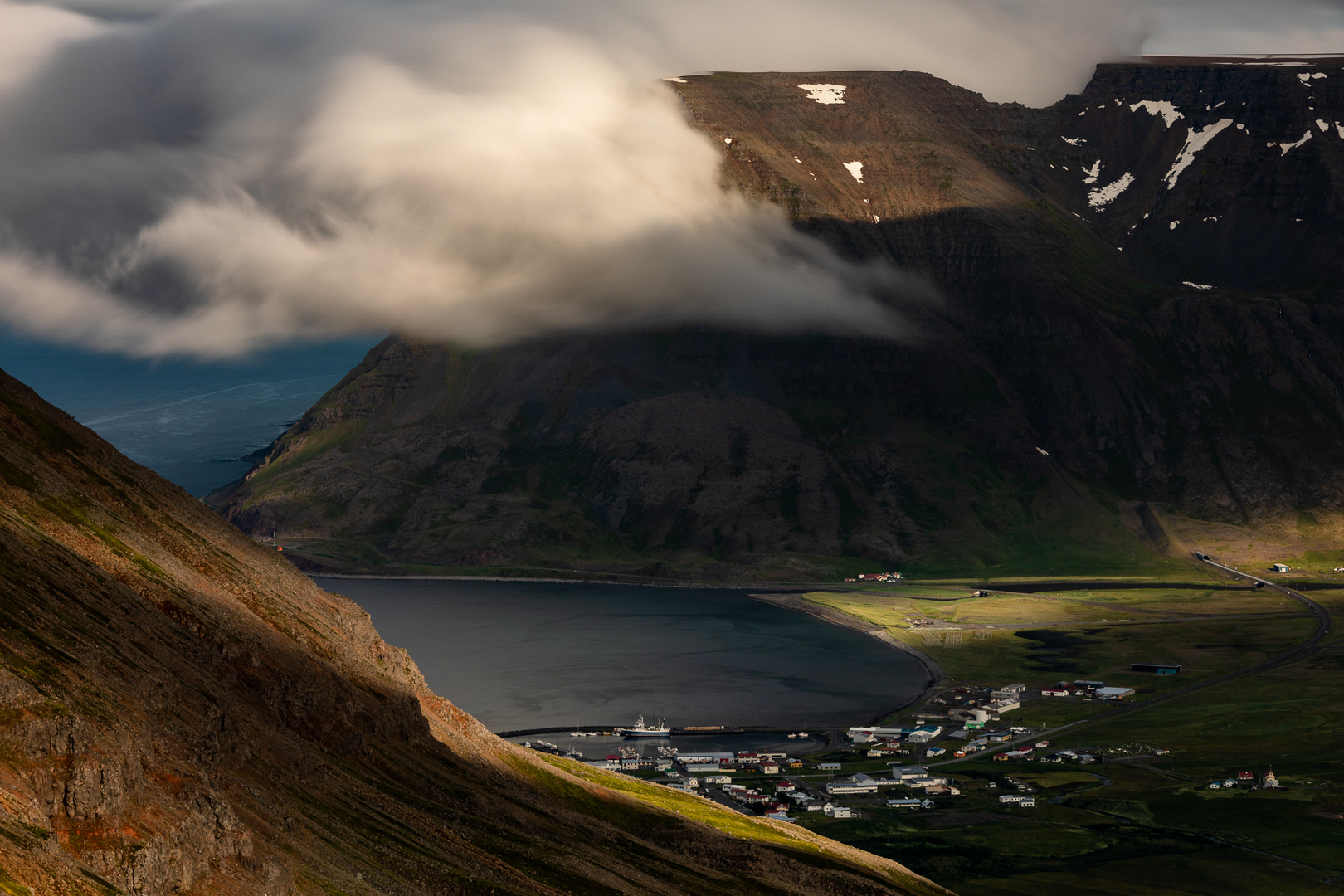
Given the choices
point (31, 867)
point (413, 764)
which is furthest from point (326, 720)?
point (31, 867)

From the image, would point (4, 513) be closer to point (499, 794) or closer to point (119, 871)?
point (119, 871)

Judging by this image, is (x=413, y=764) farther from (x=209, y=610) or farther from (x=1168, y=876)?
(x=1168, y=876)

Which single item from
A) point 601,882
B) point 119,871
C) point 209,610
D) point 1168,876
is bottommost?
point 1168,876

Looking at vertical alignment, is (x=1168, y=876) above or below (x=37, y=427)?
below

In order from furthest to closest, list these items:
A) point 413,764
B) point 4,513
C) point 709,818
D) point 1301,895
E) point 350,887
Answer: point 1301,895
point 709,818
point 413,764
point 4,513
point 350,887

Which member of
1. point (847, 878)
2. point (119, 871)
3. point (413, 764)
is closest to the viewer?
point (119, 871)

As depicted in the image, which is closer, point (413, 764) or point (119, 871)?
point (119, 871)
